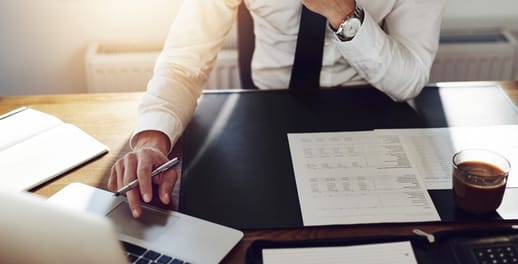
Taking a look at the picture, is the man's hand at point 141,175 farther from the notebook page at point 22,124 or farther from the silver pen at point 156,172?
the notebook page at point 22,124

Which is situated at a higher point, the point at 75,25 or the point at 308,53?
the point at 308,53

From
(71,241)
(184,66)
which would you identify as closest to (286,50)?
(184,66)

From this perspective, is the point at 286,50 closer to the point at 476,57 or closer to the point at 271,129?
the point at 271,129

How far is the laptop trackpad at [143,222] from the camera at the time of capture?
101cm

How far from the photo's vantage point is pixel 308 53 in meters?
1.47

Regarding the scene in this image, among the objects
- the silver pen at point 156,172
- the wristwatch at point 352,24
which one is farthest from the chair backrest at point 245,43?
the silver pen at point 156,172

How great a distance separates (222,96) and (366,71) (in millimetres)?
312

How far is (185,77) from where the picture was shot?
142cm

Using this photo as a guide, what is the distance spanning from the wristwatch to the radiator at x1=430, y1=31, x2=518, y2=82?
76 cm

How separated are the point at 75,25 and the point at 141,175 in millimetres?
1077

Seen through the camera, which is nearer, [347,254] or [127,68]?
[347,254]

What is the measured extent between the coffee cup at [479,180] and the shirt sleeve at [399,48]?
35cm

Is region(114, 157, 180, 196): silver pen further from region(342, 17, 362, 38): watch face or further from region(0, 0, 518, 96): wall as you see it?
region(0, 0, 518, 96): wall

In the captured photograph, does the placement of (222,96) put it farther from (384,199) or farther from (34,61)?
(34,61)
